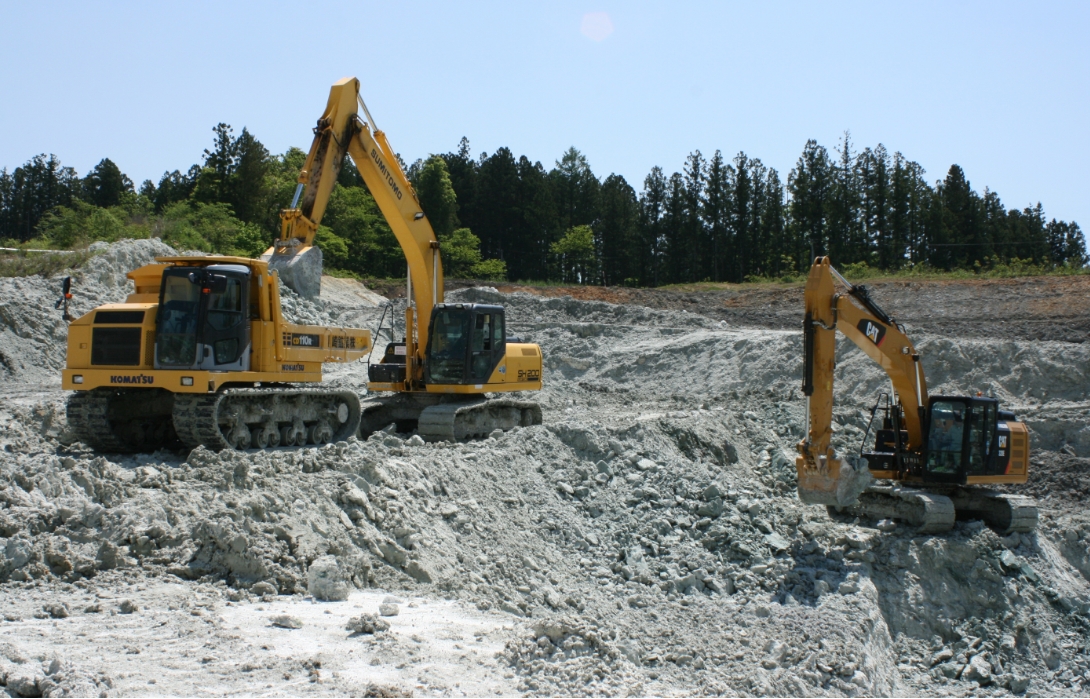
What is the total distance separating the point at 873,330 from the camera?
1155 centimetres

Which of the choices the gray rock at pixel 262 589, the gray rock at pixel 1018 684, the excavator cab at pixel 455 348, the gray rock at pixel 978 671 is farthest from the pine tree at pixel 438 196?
the gray rock at pixel 262 589

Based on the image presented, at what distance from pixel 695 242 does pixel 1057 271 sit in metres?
28.9

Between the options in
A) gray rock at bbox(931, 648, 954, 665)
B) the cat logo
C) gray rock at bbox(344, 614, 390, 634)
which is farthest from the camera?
the cat logo

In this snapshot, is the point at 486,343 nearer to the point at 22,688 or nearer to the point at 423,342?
the point at 423,342

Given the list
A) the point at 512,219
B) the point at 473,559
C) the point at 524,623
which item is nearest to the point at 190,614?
the point at 524,623

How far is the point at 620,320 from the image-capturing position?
28000mm

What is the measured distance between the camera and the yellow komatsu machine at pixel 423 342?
14.2m

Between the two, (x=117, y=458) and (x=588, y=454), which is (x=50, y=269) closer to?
(x=117, y=458)

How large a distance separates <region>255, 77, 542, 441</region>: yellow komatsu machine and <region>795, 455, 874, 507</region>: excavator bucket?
5.71 metres

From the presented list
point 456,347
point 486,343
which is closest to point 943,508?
point 486,343

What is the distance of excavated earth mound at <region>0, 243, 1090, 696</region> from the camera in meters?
6.46

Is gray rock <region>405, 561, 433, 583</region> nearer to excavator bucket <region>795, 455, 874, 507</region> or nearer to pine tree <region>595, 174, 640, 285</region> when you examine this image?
excavator bucket <region>795, 455, 874, 507</region>

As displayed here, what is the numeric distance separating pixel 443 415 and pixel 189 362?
4.01m

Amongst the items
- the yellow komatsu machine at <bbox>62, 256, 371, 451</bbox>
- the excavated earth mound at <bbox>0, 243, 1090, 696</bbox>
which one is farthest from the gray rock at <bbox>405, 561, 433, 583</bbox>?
the yellow komatsu machine at <bbox>62, 256, 371, 451</bbox>
